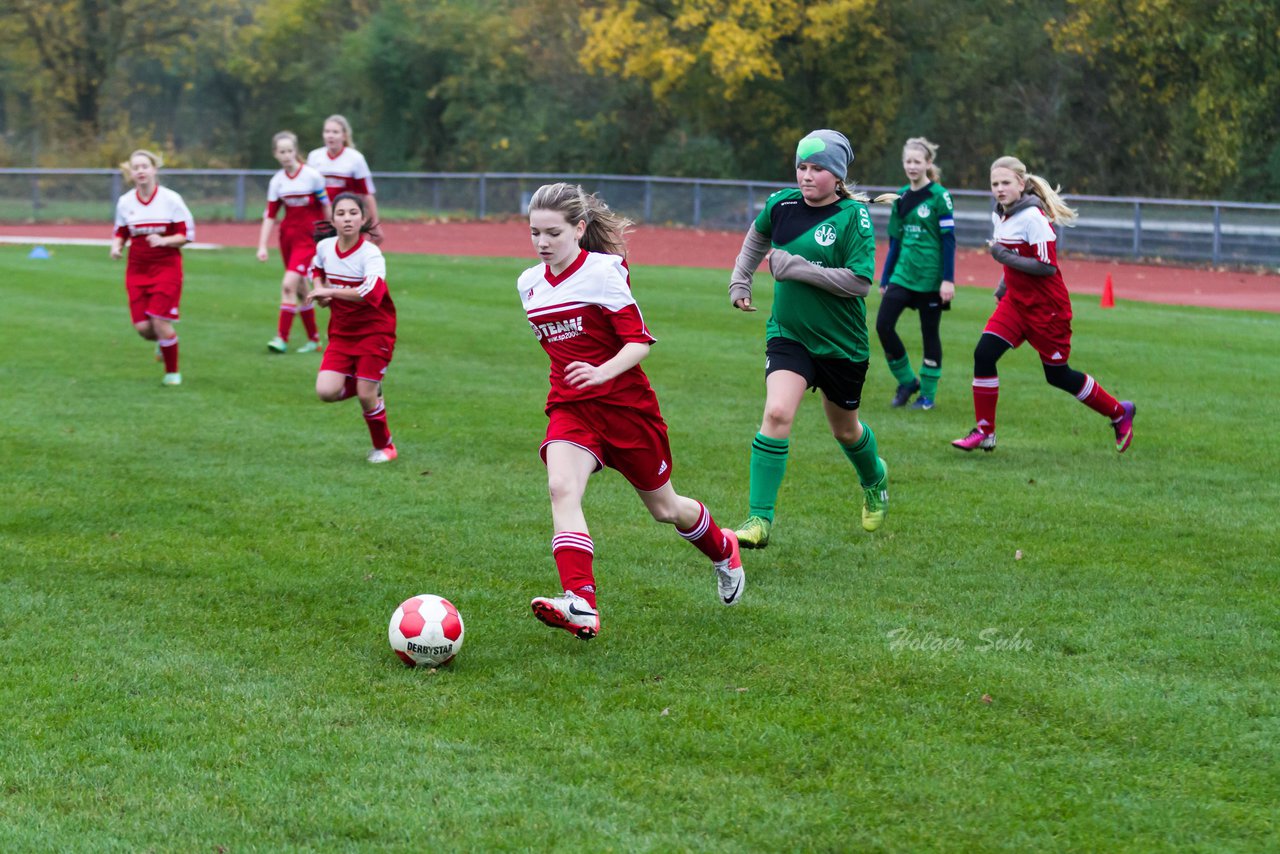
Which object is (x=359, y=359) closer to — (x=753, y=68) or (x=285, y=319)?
(x=285, y=319)

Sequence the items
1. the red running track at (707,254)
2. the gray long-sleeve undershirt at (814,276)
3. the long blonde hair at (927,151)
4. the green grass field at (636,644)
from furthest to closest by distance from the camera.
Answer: the red running track at (707,254) < the long blonde hair at (927,151) < the gray long-sleeve undershirt at (814,276) < the green grass field at (636,644)

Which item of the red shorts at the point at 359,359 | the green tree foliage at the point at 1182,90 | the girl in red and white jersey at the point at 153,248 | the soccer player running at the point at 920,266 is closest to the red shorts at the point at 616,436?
the red shorts at the point at 359,359

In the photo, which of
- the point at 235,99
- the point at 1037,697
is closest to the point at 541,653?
the point at 1037,697

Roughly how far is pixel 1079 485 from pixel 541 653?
14.8 ft

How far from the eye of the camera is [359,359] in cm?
958

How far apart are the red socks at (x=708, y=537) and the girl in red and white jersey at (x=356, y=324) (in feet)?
12.6

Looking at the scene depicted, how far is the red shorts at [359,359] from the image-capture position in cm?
952

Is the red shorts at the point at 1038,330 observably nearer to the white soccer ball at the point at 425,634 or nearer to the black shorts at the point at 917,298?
the black shorts at the point at 917,298

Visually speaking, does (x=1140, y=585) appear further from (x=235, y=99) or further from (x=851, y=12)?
(x=235, y=99)

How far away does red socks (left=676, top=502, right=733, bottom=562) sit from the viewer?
6180 mm

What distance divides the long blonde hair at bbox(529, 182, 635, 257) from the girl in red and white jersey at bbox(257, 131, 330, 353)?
914 cm

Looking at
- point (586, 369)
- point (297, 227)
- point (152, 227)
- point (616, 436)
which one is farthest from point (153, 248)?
point (586, 369)

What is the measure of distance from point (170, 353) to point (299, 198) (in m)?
2.72

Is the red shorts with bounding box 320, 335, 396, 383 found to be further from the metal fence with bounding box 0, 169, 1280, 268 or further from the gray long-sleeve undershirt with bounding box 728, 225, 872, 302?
the metal fence with bounding box 0, 169, 1280, 268
